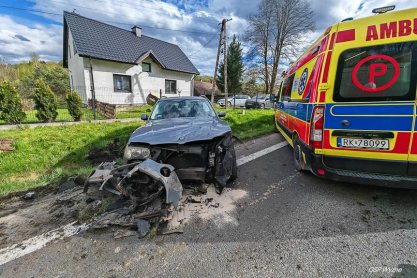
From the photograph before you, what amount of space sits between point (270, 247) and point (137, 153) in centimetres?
214

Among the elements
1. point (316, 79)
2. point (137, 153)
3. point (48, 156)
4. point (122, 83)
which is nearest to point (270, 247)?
point (137, 153)

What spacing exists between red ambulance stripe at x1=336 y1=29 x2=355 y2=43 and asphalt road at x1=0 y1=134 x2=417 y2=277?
225 centimetres

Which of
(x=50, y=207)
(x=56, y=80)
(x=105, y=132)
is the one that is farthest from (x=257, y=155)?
(x=56, y=80)

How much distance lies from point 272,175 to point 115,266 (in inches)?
119

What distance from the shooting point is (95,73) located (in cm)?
1605

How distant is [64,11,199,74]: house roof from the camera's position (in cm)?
1619

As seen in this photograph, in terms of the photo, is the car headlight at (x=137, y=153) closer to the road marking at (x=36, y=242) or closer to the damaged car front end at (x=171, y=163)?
the damaged car front end at (x=171, y=163)

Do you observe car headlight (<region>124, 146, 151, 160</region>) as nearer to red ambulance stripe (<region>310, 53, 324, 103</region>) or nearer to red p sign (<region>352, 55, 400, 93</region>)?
red ambulance stripe (<region>310, 53, 324, 103</region>)

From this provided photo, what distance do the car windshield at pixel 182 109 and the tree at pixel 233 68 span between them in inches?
1067

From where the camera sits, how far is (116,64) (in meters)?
17.3

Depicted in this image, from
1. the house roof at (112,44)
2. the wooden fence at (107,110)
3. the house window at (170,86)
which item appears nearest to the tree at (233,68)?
the house roof at (112,44)

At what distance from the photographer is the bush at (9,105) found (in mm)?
8461

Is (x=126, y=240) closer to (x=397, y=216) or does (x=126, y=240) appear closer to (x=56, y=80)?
(x=397, y=216)

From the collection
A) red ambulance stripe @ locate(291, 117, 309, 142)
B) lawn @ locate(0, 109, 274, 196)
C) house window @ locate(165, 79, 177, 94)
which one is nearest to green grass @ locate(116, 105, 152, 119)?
lawn @ locate(0, 109, 274, 196)
